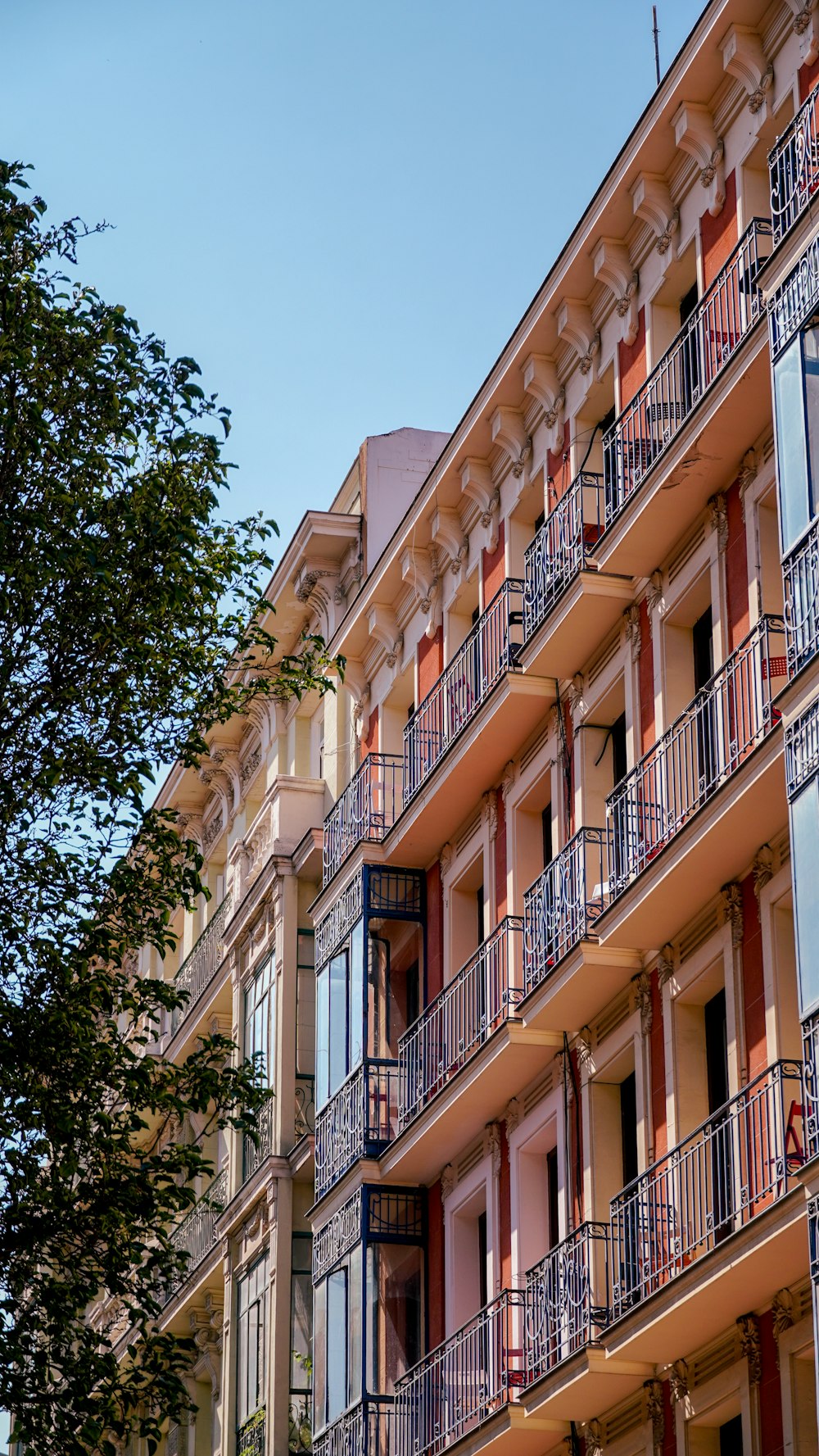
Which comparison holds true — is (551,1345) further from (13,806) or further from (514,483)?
(514,483)

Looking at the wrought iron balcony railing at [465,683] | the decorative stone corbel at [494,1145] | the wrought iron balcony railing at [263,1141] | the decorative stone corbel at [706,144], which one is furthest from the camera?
the wrought iron balcony railing at [263,1141]

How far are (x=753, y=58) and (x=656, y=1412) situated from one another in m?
10.9

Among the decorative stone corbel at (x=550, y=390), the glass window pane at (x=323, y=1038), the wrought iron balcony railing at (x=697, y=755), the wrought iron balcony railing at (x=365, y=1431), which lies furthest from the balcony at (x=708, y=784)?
the glass window pane at (x=323, y=1038)

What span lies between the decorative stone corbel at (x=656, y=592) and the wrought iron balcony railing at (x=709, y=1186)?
15.6ft

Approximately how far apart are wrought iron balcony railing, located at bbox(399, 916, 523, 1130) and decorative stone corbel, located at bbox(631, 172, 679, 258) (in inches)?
252

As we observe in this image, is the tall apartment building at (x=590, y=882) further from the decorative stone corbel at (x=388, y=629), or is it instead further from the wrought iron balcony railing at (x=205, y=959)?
the wrought iron balcony railing at (x=205, y=959)

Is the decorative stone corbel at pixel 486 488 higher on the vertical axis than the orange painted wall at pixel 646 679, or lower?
higher

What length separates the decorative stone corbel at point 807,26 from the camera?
1873cm

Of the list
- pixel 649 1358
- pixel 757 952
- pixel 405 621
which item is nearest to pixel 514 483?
pixel 405 621

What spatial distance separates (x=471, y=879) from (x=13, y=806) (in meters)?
7.72

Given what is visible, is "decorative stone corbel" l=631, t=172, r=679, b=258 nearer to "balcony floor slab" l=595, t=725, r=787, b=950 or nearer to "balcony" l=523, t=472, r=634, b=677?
"balcony" l=523, t=472, r=634, b=677

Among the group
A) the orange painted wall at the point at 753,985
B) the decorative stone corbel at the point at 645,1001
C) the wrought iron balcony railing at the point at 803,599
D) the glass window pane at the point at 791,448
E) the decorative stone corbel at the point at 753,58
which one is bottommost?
the orange painted wall at the point at 753,985

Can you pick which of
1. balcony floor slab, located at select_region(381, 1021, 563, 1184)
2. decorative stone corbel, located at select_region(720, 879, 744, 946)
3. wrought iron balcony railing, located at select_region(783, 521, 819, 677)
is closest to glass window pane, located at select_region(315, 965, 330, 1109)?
balcony floor slab, located at select_region(381, 1021, 563, 1184)

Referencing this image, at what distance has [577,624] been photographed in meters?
22.0
